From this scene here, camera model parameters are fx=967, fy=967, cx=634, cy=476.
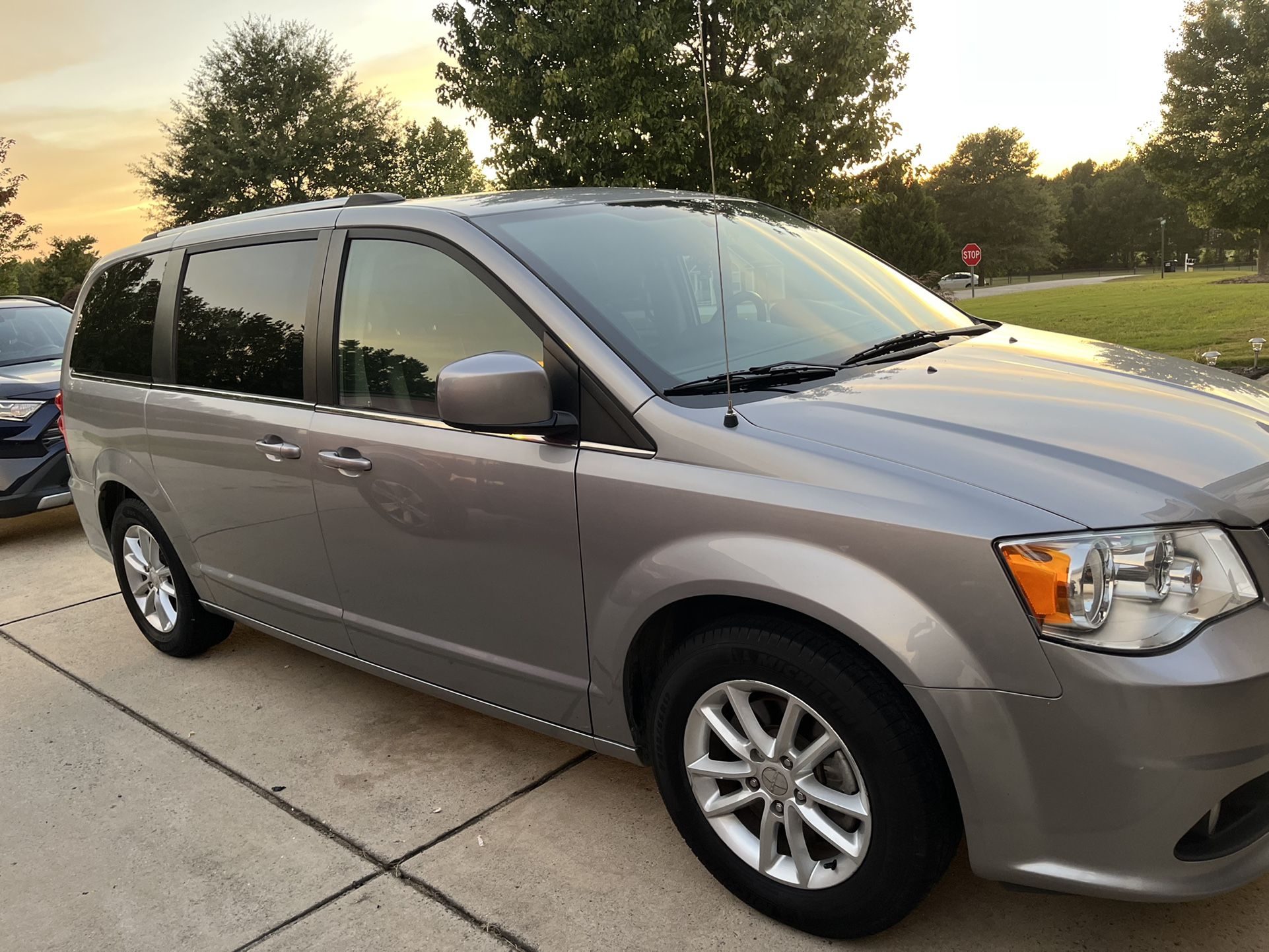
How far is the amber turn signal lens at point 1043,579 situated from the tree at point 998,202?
8167cm

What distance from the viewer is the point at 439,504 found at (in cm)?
276

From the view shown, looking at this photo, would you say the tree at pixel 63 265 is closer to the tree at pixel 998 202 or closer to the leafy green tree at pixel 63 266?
the leafy green tree at pixel 63 266

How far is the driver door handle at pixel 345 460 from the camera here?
296 cm

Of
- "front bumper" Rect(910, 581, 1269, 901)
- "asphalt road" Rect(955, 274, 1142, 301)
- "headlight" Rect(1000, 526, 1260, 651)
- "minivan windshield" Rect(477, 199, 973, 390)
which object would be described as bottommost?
"asphalt road" Rect(955, 274, 1142, 301)

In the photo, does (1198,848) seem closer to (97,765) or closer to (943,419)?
(943,419)

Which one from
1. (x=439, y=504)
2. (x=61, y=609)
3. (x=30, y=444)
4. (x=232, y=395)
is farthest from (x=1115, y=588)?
(x=30, y=444)

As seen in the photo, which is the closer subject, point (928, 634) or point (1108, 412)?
point (928, 634)

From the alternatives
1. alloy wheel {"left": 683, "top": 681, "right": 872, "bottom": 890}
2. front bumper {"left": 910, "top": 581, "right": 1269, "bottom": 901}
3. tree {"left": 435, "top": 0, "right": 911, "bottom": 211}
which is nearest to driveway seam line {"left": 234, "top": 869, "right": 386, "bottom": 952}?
alloy wheel {"left": 683, "top": 681, "right": 872, "bottom": 890}

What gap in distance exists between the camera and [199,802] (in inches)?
124

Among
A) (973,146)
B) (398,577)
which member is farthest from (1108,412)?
(973,146)

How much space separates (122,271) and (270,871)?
2913 mm

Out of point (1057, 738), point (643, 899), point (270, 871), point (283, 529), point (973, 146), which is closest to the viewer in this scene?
point (1057, 738)

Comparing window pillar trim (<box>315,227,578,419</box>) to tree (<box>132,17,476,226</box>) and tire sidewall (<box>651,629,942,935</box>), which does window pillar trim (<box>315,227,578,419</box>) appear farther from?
tree (<box>132,17,476,226</box>)

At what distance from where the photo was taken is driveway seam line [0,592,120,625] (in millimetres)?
5189
